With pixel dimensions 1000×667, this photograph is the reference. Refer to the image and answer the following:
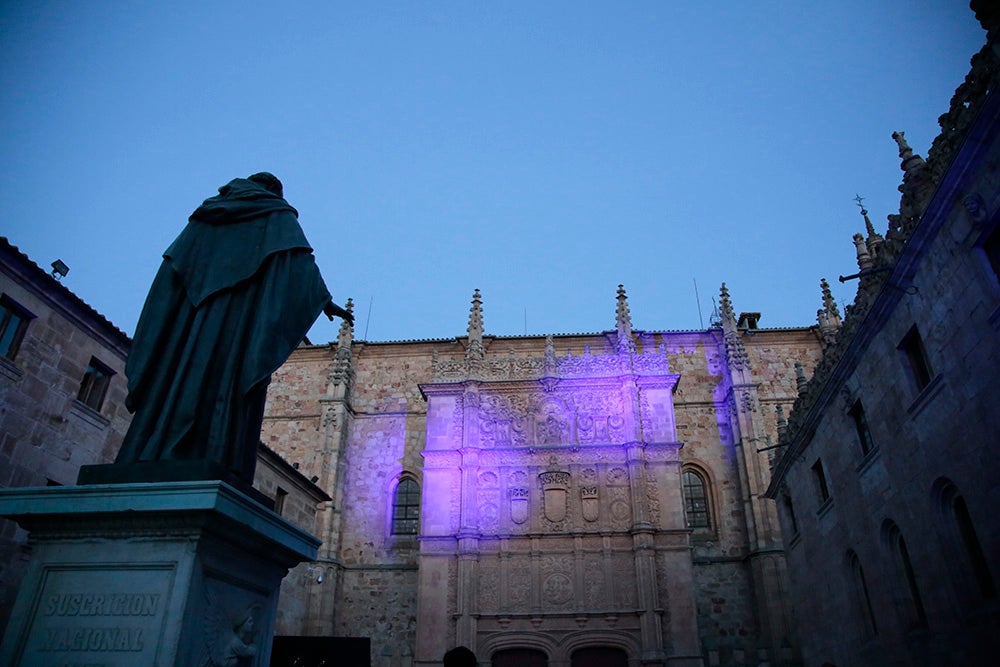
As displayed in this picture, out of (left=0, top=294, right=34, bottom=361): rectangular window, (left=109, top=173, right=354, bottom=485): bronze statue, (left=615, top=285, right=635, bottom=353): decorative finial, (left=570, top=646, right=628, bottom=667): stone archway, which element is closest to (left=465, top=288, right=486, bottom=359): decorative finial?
(left=615, top=285, right=635, bottom=353): decorative finial

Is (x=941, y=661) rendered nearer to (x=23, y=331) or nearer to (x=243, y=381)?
(x=243, y=381)

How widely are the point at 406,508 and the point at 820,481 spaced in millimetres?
18698

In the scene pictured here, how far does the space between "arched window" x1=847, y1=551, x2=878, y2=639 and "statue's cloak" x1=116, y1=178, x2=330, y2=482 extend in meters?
12.9

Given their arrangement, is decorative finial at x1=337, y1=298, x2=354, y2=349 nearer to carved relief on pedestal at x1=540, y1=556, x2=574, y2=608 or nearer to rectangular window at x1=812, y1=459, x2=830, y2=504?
carved relief on pedestal at x1=540, y1=556, x2=574, y2=608

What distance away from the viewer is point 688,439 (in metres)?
29.4

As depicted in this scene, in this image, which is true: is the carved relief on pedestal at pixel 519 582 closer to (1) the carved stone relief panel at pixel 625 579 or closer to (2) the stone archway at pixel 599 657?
(2) the stone archway at pixel 599 657

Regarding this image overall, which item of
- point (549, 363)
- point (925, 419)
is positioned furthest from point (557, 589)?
point (925, 419)

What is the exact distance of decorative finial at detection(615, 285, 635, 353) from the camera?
26689mm

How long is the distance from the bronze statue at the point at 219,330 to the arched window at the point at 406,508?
25.5m

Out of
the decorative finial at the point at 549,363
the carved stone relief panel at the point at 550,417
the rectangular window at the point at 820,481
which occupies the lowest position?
the rectangular window at the point at 820,481

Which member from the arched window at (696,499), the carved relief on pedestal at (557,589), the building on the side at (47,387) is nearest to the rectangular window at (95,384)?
the building on the side at (47,387)

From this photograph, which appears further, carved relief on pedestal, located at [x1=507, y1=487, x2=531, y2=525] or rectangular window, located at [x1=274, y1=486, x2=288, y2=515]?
carved relief on pedestal, located at [x1=507, y1=487, x2=531, y2=525]

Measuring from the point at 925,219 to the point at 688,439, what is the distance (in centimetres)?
2095

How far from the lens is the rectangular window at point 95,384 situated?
14.0 meters
